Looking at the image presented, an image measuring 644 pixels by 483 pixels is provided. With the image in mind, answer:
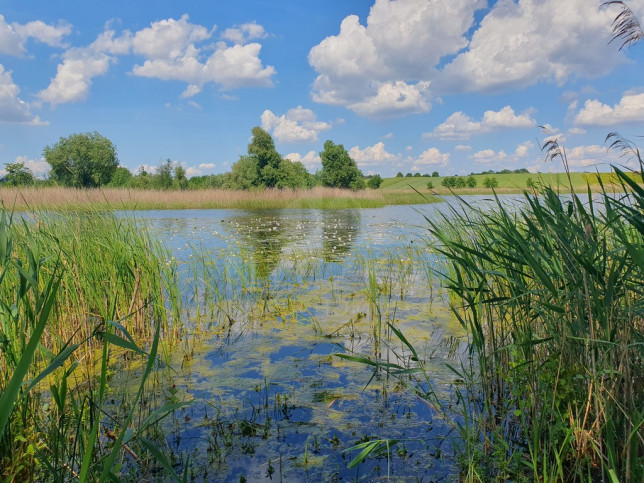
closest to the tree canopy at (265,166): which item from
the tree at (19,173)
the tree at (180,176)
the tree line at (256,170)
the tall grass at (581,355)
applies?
the tree line at (256,170)

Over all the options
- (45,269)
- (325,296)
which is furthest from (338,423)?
(325,296)

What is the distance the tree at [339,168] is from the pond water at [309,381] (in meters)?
29.3

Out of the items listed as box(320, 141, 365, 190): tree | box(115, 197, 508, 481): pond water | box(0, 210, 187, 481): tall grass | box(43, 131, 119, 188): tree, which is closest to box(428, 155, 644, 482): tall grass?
box(115, 197, 508, 481): pond water

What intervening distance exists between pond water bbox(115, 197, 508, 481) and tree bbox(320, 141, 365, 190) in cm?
2929

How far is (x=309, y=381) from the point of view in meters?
3.50

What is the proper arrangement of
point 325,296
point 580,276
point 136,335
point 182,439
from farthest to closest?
point 325,296
point 136,335
point 182,439
point 580,276

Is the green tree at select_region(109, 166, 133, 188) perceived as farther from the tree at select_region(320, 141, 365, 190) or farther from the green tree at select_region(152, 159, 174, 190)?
the tree at select_region(320, 141, 365, 190)

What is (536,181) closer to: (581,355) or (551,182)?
(551,182)

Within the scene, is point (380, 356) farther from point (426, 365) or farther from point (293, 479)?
point (293, 479)

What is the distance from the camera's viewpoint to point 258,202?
26031 mm

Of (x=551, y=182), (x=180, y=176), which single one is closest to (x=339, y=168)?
(x=180, y=176)

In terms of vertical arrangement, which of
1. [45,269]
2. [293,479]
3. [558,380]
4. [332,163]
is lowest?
[293,479]

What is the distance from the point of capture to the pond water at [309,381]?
8.09ft

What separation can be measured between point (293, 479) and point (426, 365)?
1789 mm
